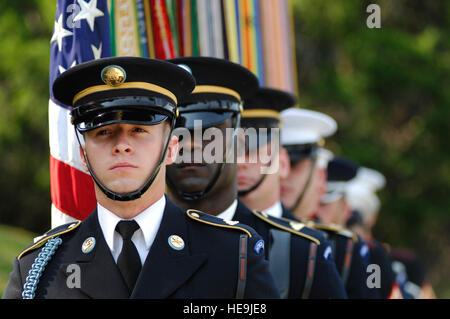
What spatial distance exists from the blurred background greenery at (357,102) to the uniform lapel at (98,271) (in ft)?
41.3

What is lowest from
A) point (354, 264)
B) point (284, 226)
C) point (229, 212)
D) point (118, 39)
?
point (354, 264)

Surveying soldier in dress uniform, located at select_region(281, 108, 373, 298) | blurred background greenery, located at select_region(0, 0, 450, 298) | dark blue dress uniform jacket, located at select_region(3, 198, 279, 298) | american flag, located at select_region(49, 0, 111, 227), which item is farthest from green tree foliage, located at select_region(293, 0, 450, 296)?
dark blue dress uniform jacket, located at select_region(3, 198, 279, 298)

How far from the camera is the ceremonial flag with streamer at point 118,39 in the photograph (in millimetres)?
3955

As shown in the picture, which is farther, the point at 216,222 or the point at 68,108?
the point at 68,108

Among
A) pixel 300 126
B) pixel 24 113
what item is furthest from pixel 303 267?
pixel 24 113

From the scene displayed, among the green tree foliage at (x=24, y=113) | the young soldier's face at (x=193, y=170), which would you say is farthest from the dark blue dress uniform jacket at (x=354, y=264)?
the green tree foliage at (x=24, y=113)

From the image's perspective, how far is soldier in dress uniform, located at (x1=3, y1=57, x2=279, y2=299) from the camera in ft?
9.07

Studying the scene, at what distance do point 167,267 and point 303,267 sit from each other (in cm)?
119

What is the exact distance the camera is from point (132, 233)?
2809mm

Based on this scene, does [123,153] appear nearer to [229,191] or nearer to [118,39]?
[229,191]

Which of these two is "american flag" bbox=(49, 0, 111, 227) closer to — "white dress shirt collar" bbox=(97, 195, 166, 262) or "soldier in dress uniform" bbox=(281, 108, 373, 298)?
"white dress shirt collar" bbox=(97, 195, 166, 262)

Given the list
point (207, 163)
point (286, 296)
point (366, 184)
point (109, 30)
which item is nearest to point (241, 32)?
point (109, 30)

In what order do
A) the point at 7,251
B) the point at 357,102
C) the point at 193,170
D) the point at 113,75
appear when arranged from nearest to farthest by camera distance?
the point at 113,75 < the point at 193,170 < the point at 7,251 < the point at 357,102

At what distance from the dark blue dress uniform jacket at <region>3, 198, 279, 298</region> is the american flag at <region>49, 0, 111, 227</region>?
95 centimetres
